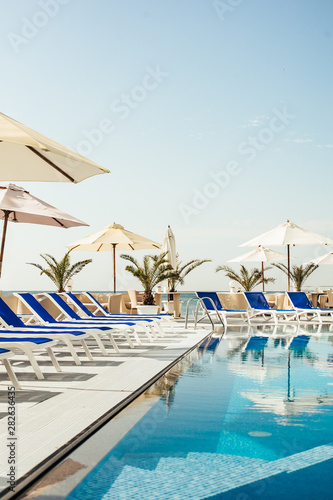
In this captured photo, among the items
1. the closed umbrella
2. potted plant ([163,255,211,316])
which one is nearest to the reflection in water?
potted plant ([163,255,211,316])

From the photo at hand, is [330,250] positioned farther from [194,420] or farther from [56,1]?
[194,420]

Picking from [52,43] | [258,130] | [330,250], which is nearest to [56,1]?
[52,43]

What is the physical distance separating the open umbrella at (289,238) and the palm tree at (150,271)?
116 inches

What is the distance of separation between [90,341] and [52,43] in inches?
299

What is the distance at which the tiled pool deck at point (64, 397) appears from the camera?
9.29 feet

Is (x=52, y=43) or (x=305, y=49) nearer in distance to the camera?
(x=52, y=43)

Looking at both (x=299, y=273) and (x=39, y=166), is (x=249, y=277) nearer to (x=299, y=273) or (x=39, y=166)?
(x=299, y=273)

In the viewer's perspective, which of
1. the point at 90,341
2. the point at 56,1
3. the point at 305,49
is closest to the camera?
the point at 56,1

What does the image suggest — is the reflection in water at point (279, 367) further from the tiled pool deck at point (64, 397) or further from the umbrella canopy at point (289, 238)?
the umbrella canopy at point (289, 238)

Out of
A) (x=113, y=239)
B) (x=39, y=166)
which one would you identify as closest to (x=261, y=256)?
(x=113, y=239)

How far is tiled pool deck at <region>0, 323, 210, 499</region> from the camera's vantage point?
9.29 ft

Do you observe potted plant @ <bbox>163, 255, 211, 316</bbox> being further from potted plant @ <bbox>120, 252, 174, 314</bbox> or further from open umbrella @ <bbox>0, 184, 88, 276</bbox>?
open umbrella @ <bbox>0, 184, 88, 276</bbox>

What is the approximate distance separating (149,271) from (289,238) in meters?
4.84

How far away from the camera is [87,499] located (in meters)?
2.27
